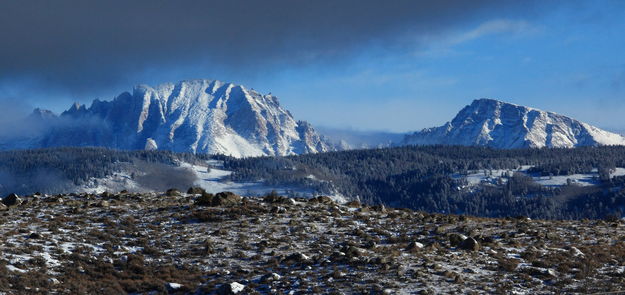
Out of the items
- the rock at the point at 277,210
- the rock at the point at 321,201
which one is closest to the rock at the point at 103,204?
the rock at the point at 277,210

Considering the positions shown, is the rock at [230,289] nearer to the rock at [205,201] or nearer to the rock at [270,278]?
the rock at [270,278]

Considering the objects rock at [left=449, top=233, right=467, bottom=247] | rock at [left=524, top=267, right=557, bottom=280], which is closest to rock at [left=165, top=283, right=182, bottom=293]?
rock at [left=449, top=233, right=467, bottom=247]

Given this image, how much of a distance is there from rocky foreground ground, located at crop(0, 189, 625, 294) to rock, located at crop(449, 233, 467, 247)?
0.30 metres

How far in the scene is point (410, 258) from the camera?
4878 cm

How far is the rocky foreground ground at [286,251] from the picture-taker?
142ft

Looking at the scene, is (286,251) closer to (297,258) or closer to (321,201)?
(297,258)

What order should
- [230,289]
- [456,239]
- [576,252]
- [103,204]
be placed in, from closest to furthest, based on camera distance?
1. [230,289]
2. [576,252]
3. [456,239]
4. [103,204]

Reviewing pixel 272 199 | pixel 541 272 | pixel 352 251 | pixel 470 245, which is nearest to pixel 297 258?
pixel 352 251

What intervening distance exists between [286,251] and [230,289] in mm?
9246

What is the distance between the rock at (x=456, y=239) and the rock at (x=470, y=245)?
0.44m

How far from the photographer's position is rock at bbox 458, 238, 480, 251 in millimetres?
51469

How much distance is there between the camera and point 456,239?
174 ft

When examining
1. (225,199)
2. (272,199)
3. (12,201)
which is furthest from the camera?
(272,199)

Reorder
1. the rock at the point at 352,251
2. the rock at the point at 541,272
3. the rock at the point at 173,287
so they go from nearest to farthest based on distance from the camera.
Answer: the rock at the point at 173,287 → the rock at the point at 541,272 → the rock at the point at 352,251
